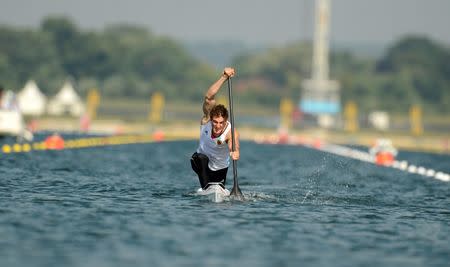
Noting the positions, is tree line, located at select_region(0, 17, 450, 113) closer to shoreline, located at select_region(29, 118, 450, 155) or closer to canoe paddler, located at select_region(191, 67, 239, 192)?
shoreline, located at select_region(29, 118, 450, 155)

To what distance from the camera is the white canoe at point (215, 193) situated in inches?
755

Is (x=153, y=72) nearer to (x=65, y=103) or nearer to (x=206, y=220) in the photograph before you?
(x=65, y=103)

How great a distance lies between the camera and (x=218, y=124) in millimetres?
18641

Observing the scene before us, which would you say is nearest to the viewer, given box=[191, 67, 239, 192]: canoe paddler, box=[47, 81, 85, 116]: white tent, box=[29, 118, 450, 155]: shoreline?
box=[191, 67, 239, 192]: canoe paddler

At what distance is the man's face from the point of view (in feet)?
60.8

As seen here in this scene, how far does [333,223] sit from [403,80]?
455 feet

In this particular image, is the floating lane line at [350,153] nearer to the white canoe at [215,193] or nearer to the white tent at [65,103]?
the white canoe at [215,193]

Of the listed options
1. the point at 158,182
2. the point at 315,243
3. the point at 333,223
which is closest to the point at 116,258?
the point at 315,243

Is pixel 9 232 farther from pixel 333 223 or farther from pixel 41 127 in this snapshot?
pixel 41 127

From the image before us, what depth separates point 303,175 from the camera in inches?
1178

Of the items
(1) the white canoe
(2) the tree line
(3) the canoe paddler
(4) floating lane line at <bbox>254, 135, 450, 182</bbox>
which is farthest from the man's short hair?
(2) the tree line

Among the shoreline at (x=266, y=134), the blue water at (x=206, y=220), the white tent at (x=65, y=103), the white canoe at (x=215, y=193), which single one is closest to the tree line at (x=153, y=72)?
the white tent at (x=65, y=103)

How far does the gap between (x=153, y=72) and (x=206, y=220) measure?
142 meters

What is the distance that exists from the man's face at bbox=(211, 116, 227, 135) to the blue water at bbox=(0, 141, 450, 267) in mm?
1311
